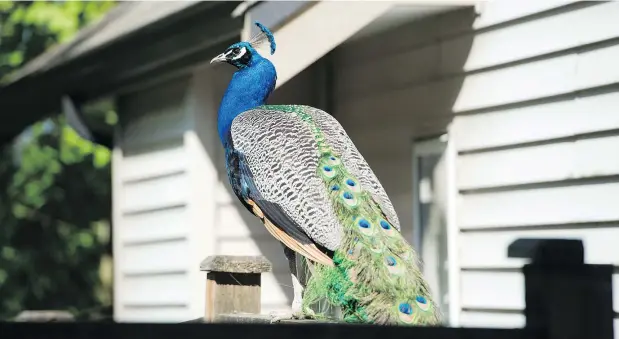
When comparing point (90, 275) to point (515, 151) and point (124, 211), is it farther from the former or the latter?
point (515, 151)

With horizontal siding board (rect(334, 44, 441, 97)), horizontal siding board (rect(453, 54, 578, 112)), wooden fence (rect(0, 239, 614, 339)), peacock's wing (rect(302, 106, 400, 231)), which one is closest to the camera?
wooden fence (rect(0, 239, 614, 339))

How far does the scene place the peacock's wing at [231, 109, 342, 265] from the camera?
3232 mm

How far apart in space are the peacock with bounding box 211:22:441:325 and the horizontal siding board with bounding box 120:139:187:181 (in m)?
1.57

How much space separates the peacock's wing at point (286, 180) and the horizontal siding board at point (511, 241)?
2.16ft

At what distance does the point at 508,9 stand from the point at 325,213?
1.33 meters

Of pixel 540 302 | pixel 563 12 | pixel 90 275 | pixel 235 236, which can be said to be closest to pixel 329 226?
pixel 563 12

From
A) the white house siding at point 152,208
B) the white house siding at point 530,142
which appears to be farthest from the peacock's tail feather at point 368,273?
the white house siding at point 152,208

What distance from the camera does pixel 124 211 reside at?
6.41m

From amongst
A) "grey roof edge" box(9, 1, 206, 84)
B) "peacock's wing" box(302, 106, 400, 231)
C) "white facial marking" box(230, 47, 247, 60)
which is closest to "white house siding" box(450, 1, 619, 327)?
"peacock's wing" box(302, 106, 400, 231)

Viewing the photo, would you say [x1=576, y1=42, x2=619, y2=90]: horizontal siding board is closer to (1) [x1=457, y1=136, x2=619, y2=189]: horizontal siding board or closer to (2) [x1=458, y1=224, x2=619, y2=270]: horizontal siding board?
(1) [x1=457, y1=136, x2=619, y2=189]: horizontal siding board

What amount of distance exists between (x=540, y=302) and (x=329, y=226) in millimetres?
1736

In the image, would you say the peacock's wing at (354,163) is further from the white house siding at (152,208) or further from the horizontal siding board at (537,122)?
the white house siding at (152,208)

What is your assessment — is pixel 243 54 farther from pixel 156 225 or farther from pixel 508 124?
pixel 156 225

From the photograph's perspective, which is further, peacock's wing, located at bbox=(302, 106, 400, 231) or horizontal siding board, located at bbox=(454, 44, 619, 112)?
horizontal siding board, located at bbox=(454, 44, 619, 112)
